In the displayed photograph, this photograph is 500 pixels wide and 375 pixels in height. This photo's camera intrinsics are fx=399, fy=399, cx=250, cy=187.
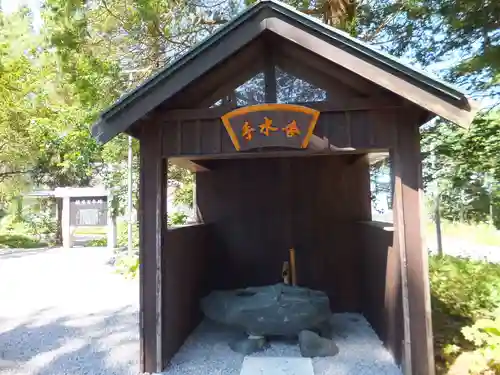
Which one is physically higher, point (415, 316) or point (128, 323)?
point (415, 316)

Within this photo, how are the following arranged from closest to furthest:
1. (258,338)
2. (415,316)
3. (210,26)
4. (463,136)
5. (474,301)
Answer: (415,316)
(258,338)
(474,301)
(463,136)
(210,26)

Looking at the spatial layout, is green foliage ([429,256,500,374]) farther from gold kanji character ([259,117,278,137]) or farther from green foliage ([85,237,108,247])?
green foliage ([85,237,108,247])

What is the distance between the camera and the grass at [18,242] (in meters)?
16.4

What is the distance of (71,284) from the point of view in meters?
8.41

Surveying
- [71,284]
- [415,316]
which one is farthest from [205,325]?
[71,284]

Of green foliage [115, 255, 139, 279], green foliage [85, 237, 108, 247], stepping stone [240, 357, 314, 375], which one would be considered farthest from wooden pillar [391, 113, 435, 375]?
green foliage [85, 237, 108, 247]

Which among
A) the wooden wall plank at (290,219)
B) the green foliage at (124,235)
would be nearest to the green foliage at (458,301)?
the wooden wall plank at (290,219)

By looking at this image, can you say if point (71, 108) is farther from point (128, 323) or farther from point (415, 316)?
point (415, 316)

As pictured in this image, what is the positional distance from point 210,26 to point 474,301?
608 centimetres

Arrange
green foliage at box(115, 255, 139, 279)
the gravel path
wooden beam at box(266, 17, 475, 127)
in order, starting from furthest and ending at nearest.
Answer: green foliage at box(115, 255, 139, 279), the gravel path, wooden beam at box(266, 17, 475, 127)

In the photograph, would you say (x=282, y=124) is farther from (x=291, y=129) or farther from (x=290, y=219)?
(x=290, y=219)

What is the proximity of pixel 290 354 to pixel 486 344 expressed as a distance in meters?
1.82

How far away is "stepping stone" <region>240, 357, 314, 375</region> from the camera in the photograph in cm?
365

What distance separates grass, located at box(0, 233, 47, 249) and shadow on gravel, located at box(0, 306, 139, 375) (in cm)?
1203
